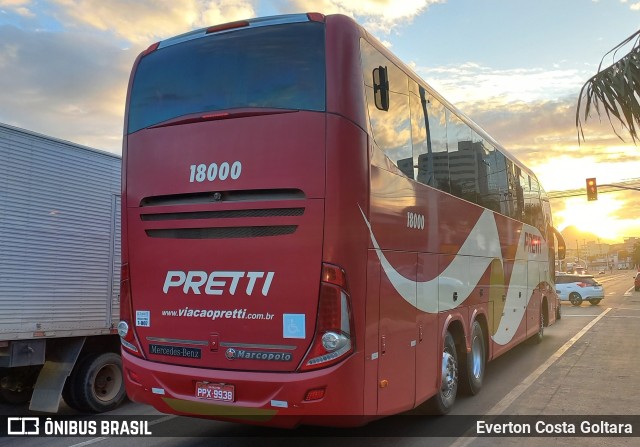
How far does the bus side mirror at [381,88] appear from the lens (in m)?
5.20

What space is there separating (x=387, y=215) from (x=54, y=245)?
4489 mm

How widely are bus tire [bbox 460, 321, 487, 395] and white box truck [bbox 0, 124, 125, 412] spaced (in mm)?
4924

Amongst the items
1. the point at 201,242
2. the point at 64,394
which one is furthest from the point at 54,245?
the point at 201,242

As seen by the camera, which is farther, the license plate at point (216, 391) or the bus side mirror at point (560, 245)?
the bus side mirror at point (560, 245)

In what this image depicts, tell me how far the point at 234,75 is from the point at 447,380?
447 centimetres

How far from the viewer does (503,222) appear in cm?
970

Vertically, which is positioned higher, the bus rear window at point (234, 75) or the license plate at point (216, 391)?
the bus rear window at point (234, 75)

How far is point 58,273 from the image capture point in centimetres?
701

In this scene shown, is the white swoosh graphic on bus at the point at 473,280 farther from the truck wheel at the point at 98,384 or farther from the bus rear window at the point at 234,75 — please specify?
the truck wheel at the point at 98,384

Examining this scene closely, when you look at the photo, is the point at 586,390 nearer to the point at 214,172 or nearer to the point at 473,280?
the point at 473,280

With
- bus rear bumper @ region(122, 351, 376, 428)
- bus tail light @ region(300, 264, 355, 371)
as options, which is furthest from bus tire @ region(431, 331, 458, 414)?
bus tail light @ region(300, 264, 355, 371)

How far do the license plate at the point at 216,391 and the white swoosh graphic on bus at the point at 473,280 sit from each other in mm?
1791

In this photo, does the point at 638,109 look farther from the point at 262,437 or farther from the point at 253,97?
the point at 262,437

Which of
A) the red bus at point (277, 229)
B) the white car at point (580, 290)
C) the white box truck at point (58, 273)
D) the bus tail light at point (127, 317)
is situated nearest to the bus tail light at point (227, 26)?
the red bus at point (277, 229)
